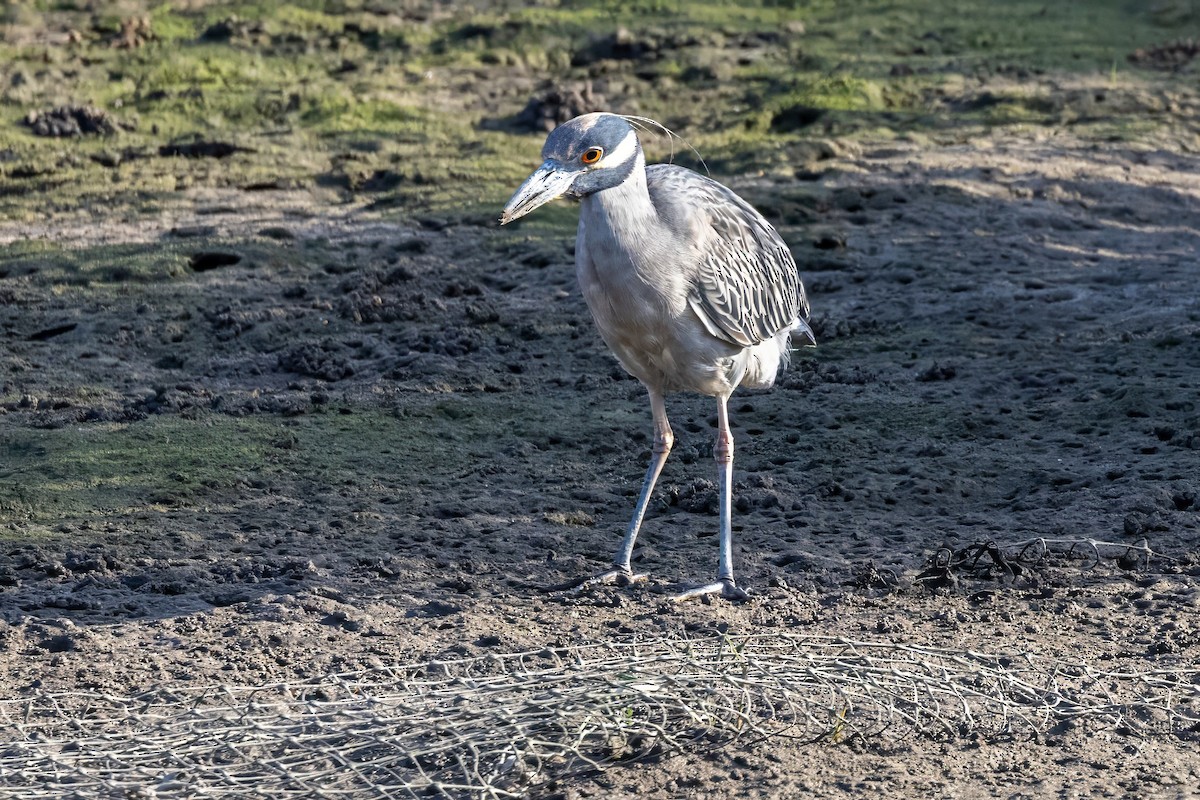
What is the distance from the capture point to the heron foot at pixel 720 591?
5.25 meters

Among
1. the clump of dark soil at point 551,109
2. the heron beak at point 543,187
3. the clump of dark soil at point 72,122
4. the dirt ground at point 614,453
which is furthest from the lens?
the clump of dark soil at point 551,109

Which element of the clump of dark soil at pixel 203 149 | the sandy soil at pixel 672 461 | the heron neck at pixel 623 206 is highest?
the heron neck at pixel 623 206

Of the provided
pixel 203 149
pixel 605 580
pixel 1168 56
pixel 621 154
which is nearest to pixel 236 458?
pixel 605 580

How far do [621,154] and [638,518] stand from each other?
4.37 ft

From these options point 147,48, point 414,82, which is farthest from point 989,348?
point 147,48

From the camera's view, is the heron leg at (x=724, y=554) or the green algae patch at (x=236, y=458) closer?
the heron leg at (x=724, y=554)

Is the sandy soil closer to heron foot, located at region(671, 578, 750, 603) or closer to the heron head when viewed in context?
heron foot, located at region(671, 578, 750, 603)

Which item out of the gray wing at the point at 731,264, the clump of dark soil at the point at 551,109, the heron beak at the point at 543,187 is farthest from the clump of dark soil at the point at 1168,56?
the heron beak at the point at 543,187

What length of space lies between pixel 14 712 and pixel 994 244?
622cm

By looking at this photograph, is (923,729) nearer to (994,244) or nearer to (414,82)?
(994,244)

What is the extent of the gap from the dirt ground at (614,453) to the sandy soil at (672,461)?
2cm

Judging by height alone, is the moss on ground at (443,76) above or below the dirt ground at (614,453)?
above

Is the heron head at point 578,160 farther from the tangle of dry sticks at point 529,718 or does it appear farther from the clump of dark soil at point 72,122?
the clump of dark soil at point 72,122

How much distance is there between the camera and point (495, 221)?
9.38 metres
